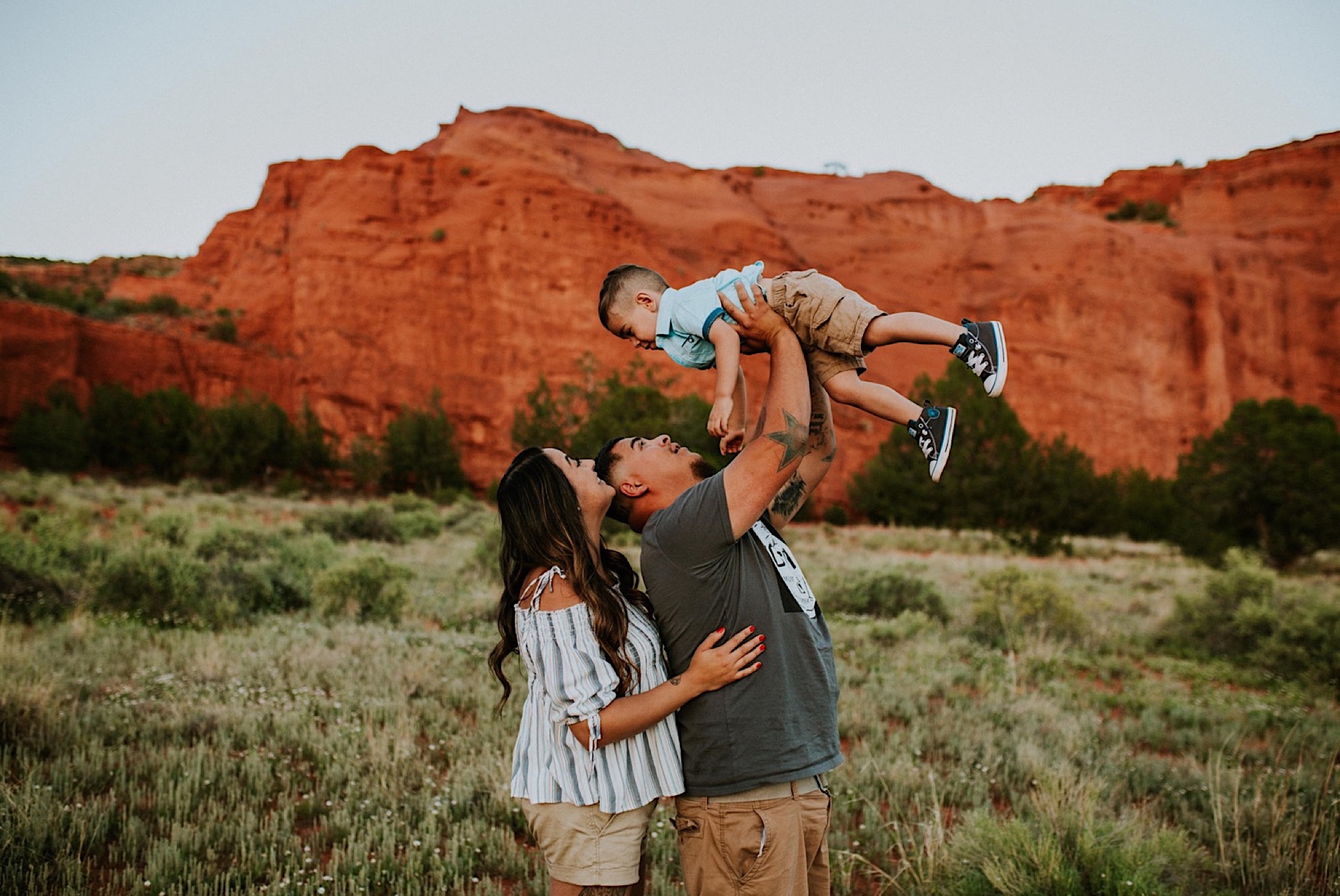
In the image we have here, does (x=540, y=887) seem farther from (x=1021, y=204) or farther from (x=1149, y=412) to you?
(x=1021, y=204)

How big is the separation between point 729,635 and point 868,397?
126 centimetres

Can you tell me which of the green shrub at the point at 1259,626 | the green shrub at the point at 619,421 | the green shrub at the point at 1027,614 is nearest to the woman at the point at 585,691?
the green shrub at the point at 1027,614

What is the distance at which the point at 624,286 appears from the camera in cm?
378

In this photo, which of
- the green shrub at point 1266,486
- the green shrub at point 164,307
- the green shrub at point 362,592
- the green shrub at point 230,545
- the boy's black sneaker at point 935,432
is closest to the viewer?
the boy's black sneaker at point 935,432

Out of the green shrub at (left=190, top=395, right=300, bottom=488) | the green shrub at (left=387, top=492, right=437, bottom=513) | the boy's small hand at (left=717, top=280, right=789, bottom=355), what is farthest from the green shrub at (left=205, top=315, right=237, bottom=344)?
the boy's small hand at (left=717, top=280, right=789, bottom=355)

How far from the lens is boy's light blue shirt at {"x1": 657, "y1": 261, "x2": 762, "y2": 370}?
3342 millimetres

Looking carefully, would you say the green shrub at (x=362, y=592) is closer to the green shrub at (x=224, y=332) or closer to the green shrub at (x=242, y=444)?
the green shrub at (x=242, y=444)

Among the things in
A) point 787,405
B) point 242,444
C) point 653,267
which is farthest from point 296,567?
point 653,267

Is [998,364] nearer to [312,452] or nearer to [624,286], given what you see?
[624,286]

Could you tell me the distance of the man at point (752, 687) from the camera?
2256 millimetres

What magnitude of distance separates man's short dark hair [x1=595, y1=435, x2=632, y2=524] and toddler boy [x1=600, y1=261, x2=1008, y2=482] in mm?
417

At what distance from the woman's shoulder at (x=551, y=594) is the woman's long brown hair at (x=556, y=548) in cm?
2

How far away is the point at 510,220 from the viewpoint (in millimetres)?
51969

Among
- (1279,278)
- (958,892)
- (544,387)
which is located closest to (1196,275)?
(1279,278)
